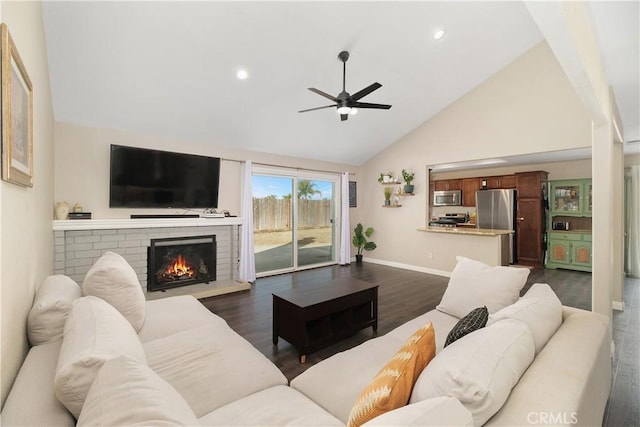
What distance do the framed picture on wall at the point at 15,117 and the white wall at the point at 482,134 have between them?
556cm

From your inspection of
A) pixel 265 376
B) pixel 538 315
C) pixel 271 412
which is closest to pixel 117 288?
pixel 265 376

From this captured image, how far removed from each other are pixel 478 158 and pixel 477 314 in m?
4.40

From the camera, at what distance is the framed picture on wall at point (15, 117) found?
113 cm

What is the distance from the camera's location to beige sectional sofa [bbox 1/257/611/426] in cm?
82

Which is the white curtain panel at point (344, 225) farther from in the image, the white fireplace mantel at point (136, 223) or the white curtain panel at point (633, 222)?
the white curtain panel at point (633, 222)

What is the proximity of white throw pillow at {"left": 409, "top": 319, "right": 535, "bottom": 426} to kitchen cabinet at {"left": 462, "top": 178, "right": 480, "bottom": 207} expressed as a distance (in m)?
7.08

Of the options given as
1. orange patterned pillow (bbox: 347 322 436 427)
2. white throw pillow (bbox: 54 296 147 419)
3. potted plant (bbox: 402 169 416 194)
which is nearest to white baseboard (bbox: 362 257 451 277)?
potted plant (bbox: 402 169 416 194)

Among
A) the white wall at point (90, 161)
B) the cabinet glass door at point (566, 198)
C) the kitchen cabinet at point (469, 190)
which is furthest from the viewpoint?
the kitchen cabinet at point (469, 190)

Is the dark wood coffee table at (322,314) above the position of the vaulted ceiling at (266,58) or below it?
below

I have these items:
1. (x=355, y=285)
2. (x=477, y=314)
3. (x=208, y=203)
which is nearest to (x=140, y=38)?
(x=208, y=203)

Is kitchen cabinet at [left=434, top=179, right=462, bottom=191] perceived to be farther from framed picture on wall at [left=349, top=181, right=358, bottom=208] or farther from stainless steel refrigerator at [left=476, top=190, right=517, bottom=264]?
framed picture on wall at [left=349, top=181, right=358, bottom=208]

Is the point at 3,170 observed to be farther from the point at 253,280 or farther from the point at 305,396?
the point at 253,280

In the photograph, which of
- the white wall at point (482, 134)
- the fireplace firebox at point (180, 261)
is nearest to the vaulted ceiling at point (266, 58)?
the white wall at point (482, 134)

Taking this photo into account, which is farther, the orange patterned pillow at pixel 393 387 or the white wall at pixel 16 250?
the white wall at pixel 16 250
